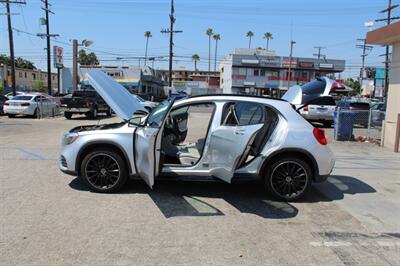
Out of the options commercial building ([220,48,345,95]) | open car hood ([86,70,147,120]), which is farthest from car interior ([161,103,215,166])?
commercial building ([220,48,345,95])

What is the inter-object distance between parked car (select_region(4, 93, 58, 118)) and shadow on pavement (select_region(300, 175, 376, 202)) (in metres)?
19.1

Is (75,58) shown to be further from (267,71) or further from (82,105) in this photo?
(267,71)

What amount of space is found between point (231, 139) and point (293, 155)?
1083 millimetres

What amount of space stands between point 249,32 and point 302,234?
130 m

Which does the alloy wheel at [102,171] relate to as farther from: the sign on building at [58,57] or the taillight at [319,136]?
the sign on building at [58,57]

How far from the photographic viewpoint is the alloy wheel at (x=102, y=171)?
20.2 ft

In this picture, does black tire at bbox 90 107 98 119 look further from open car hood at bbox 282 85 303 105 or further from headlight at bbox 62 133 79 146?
open car hood at bbox 282 85 303 105

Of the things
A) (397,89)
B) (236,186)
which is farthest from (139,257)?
(397,89)

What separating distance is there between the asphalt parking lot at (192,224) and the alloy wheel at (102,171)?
22cm

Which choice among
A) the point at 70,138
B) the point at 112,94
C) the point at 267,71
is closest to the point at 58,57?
the point at 112,94

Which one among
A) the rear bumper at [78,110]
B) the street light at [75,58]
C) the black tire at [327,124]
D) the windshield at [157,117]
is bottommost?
the black tire at [327,124]

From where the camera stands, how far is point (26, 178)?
7137mm

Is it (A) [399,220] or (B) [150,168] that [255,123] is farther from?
(A) [399,220]

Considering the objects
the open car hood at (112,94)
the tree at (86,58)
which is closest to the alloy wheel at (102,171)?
the open car hood at (112,94)
